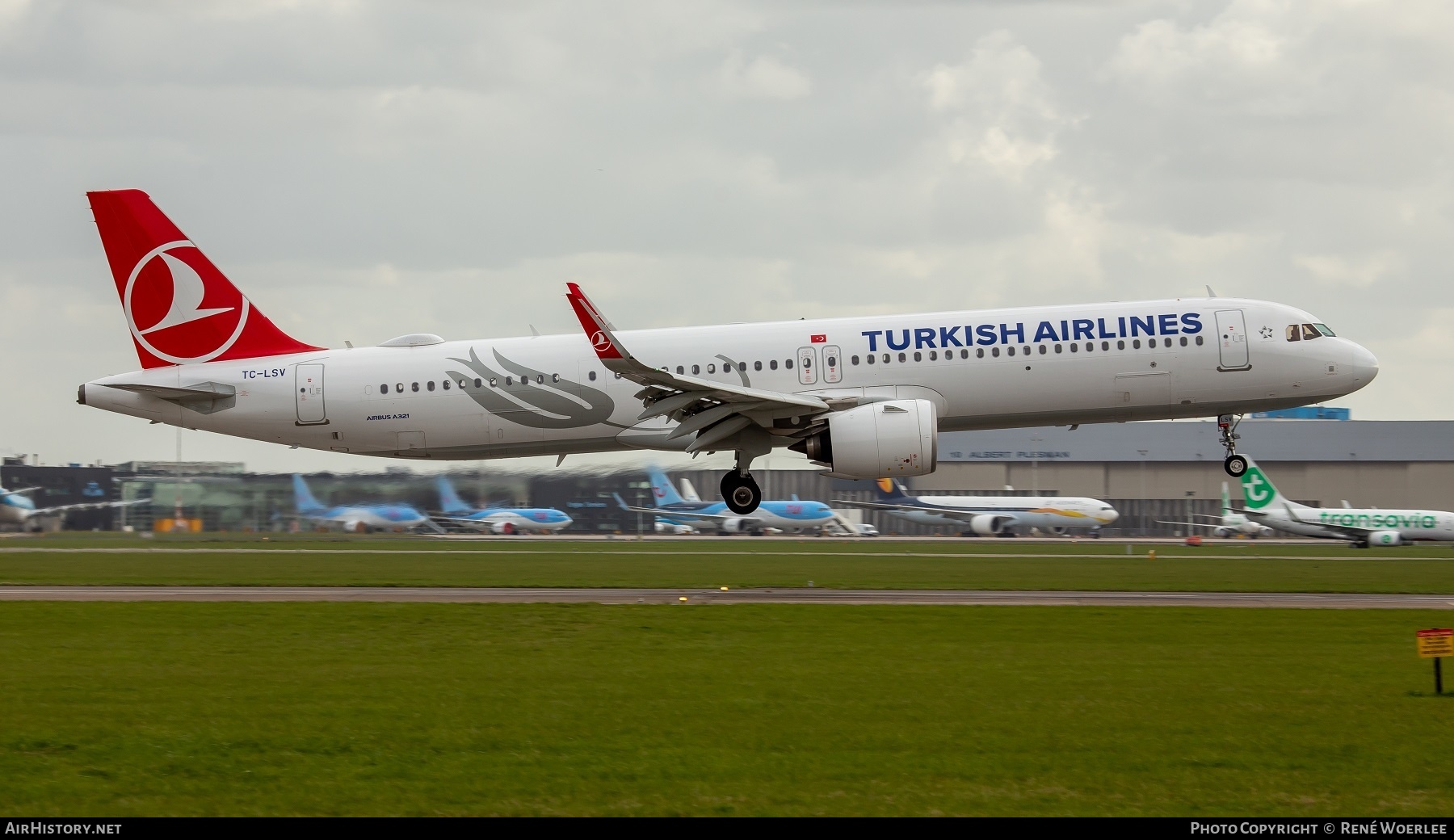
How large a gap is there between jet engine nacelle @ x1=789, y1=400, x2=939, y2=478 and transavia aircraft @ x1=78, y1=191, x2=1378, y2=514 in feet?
0.12

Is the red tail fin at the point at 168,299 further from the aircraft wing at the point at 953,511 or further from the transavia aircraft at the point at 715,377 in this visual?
the aircraft wing at the point at 953,511

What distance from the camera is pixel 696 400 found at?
3089 cm

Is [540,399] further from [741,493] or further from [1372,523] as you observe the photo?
[1372,523]

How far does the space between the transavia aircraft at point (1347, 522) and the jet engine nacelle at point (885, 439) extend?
129 feet

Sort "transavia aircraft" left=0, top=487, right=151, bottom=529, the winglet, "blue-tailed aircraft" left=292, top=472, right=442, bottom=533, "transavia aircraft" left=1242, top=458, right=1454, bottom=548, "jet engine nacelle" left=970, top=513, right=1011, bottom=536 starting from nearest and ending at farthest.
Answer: the winglet, "blue-tailed aircraft" left=292, top=472, right=442, bottom=533, "transavia aircraft" left=0, top=487, right=151, bottom=529, "transavia aircraft" left=1242, top=458, right=1454, bottom=548, "jet engine nacelle" left=970, top=513, right=1011, bottom=536

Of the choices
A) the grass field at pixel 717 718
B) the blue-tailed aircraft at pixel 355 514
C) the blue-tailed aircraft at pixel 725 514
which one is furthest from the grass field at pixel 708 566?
the grass field at pixel 717 718

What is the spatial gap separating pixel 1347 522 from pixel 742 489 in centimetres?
4311

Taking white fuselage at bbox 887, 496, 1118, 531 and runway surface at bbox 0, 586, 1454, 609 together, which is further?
white fuselage at bbox 887, 496, 1118, 531

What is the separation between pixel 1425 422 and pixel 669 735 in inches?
4075

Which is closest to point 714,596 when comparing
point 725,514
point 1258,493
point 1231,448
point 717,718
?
point 1231,448

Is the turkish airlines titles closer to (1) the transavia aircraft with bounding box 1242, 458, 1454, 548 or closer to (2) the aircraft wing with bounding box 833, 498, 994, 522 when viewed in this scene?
(1) the transavia aircraft with bounding box 1242, 458, 1454, 548

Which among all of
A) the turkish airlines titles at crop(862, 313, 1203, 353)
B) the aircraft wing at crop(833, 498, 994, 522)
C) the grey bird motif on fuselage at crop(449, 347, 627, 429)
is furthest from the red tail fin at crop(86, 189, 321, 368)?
the aircraft wing at crop(833, 498, 994, 522)

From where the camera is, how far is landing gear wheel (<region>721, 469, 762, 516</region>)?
3272 cm

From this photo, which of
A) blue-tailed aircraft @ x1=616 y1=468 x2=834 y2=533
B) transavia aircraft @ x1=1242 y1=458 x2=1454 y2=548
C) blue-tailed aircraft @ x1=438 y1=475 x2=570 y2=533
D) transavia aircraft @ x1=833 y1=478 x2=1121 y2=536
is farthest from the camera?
transavia aircraft @ x1=833 y1=478 x2=1121 y2=536
